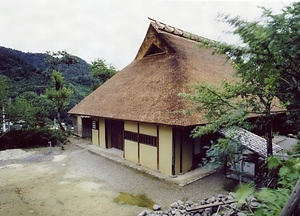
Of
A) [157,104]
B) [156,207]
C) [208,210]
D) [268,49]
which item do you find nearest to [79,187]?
[156,207]

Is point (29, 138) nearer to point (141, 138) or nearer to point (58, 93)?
point (58, 93)

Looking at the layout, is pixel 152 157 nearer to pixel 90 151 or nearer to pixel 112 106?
pixel 112 106

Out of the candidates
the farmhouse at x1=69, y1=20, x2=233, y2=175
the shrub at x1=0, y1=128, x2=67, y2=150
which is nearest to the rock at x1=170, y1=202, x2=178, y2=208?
the farmhouse at x1=69, y1=20, x2=233, y2=175

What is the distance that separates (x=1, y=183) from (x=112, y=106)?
6.15m

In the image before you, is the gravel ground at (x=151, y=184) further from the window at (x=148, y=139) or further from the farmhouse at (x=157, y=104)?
the window at (x=148, y=139)

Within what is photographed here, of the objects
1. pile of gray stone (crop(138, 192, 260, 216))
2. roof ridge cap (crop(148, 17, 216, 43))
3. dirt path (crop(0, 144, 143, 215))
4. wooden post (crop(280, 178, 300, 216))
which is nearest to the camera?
wooden post (crop(280, 178, 300, 216))

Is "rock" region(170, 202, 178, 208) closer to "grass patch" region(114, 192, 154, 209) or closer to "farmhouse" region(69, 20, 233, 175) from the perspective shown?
"grass patch" region(114, 192, 154, 209)

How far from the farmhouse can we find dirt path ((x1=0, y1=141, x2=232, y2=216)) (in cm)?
117

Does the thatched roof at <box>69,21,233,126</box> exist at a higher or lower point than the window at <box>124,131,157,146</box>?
higher

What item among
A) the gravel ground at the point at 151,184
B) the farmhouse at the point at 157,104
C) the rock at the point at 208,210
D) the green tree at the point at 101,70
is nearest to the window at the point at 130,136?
the farmhouse at the point at 157,104

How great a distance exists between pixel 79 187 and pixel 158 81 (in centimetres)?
622

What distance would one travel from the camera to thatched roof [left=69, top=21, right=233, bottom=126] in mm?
8953

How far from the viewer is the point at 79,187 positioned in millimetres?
8016

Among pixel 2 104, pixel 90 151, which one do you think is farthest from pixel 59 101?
pixel 90 151
